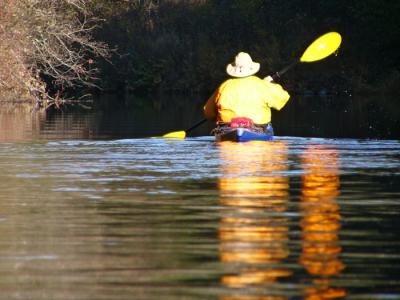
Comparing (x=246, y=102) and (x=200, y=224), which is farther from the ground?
(x=246, y=102)

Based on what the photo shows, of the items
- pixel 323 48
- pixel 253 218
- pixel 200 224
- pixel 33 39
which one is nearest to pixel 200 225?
pixel 200 224

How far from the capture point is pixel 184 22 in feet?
192

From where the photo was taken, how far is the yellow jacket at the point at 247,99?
67.2ft

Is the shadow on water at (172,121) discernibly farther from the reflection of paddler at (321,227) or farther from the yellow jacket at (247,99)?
the reflection of paddler at (321,227)

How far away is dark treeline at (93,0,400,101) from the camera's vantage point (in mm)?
53625

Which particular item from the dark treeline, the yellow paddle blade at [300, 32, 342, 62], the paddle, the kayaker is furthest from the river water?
the dark treeline

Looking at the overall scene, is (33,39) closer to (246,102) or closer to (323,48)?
(323,48)

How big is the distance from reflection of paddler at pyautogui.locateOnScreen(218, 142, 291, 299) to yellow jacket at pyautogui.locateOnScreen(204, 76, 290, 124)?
2.16m

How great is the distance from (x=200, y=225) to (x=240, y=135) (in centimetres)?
958

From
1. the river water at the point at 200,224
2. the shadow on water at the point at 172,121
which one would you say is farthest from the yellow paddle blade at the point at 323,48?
the river water at the point at 200,224

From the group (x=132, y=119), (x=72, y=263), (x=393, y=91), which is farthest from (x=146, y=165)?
(x=393, y=91)

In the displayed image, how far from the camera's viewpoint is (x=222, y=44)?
57.8 m

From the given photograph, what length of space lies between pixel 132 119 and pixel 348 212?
19765mm

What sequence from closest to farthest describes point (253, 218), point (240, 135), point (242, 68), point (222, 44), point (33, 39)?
point (253, 218) → point (240, 135) → point (242, 68) → point (33, 39) → point (222, 44)
